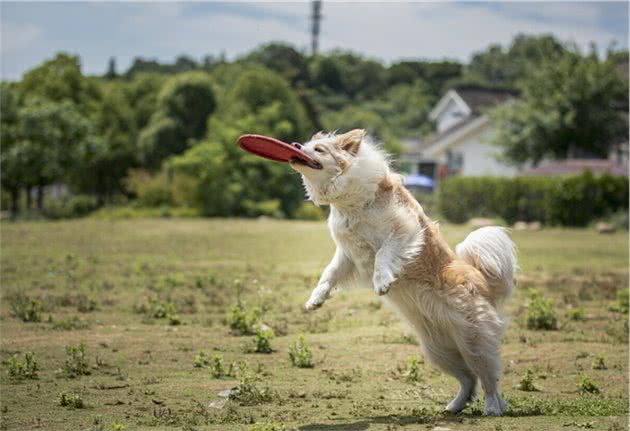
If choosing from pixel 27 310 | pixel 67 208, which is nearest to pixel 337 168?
pixel 27 310

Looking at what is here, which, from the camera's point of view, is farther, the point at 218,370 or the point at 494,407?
the point at 218,370

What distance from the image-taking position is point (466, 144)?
60094 mm

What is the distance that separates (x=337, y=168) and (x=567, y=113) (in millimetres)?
41462

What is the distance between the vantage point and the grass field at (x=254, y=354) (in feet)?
25.1

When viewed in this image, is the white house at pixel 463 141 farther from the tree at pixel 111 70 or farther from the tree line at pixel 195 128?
the tree at pixel 111 70

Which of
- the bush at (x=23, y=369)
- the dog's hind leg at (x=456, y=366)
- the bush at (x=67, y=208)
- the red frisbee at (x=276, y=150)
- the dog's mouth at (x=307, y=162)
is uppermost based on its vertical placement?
the red frisbee at (x=276, y=150)

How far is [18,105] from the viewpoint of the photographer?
43.7 metres

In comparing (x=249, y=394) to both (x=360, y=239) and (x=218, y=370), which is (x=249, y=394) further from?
(x=360, y=239)

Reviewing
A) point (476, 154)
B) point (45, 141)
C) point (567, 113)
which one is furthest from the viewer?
point (476, 154)

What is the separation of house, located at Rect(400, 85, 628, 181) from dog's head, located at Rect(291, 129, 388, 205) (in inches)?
1611

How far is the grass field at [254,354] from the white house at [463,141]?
35.9 m

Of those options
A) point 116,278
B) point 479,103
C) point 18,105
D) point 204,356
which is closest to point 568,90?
point 479,103

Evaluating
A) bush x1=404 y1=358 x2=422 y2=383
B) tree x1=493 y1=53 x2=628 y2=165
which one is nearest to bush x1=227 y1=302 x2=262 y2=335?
bush x1=404 y1=358 x2=422 y2=383

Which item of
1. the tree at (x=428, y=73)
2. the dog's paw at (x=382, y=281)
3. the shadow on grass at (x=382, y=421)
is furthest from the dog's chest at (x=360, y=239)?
the tree at (x=428, y=73)
